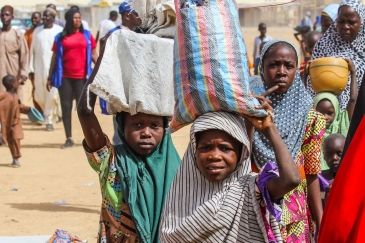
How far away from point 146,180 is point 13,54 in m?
10.3

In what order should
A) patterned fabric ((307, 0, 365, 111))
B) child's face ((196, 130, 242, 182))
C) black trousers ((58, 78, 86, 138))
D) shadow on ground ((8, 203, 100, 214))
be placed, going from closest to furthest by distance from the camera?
1. child's face ((196, 130, 242, 182))
2. patterned fabric ((307, 0, 365, 111))
3. shadow on ground ((8, 203, 100, 214))
4. black trousers ((58, 78, 86, 138))

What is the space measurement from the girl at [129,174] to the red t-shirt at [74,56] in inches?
324

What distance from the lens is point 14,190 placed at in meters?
9.33

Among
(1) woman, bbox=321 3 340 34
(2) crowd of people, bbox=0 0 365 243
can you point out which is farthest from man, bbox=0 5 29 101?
(2) crowd of people, bbox=0 0 365 243

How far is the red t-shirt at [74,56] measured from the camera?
12312 mm

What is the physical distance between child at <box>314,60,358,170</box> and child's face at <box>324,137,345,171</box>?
26.6 inches

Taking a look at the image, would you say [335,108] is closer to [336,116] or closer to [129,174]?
[336,116]

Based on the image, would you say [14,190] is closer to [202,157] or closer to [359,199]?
[202,157]

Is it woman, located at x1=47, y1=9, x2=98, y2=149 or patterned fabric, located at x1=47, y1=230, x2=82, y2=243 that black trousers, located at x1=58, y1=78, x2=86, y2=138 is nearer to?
woman, located at x1=47, y1=9, x2=98, y2=149

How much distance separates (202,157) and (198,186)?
13cm

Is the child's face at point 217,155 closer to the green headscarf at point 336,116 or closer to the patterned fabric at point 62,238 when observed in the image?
the patterned fabric at point 62,238

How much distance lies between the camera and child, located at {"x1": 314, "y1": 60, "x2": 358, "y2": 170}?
23.6 feet

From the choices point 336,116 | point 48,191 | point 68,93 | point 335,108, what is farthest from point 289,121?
point 68,93

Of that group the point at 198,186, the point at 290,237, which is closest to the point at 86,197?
the point at 290,237
